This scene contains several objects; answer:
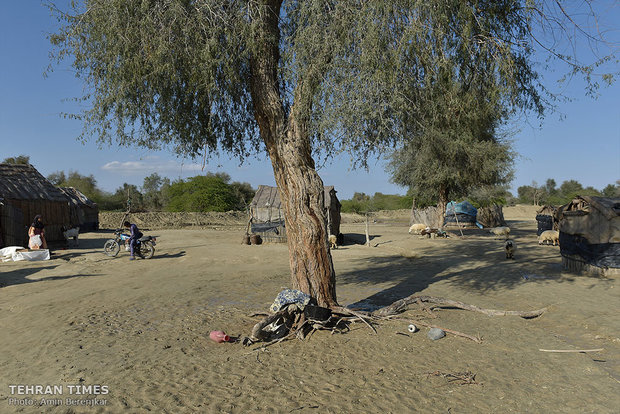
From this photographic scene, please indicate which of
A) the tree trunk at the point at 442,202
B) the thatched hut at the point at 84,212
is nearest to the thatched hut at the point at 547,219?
the tree trunk at the point at 442,202

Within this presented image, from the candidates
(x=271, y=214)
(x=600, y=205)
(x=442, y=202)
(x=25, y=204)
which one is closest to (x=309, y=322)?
(x=600, y=205)

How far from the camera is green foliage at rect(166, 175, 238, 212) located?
49875 mm

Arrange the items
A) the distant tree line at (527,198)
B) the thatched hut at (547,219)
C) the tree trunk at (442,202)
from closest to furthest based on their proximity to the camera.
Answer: the thatched hut at (547,219), the tree trunk at (442,202), the distant tree line at (527,198)

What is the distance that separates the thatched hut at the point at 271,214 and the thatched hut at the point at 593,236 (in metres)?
11.7

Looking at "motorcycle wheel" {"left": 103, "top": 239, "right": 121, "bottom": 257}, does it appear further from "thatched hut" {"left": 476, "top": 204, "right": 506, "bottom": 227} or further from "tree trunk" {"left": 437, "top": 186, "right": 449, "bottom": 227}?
"thatched hut" {"left": 476, "top": 204, "right": 506, "bottom": 227}

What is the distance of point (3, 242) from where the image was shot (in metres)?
16.2

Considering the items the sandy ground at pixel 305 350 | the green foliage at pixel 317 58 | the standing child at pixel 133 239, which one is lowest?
the sandy ground at pixel 305 350

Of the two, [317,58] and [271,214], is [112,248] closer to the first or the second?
[271,214]

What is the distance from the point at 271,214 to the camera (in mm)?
22812

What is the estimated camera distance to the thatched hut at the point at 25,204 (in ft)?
54.6

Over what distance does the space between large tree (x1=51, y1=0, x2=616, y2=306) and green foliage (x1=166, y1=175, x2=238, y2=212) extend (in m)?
43.2

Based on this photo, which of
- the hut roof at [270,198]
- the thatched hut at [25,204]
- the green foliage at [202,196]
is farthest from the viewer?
the green foliage at [202,196]

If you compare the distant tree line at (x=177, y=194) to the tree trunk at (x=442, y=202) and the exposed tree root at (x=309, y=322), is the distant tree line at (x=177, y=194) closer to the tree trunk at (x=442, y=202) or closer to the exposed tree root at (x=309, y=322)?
the tree trunk at (x=442, y=202)

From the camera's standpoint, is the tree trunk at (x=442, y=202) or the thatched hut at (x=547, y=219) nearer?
the thatched hut at (x=547, y=219)
